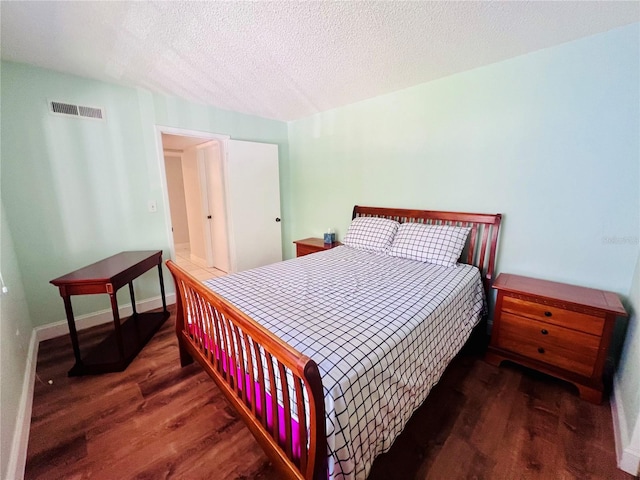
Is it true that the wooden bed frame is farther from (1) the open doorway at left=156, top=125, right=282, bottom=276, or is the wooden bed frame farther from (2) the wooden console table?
(1) the open doorway at left=156, top=125, right=282, bottom=276

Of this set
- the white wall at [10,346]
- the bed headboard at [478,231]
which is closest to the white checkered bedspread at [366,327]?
Answer: the bed headboard at [478,231]

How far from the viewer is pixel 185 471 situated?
4.10 feet

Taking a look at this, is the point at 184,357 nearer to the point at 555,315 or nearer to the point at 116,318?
the point at 116,318

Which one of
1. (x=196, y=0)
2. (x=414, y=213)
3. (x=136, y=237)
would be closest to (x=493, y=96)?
(x=414, y=213)

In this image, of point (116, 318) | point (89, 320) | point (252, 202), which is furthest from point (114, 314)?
point (252, 202)

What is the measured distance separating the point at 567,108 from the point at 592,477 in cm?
217

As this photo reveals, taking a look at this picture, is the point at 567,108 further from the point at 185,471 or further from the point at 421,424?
the point at 185,471

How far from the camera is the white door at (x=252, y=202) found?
3.42 meters

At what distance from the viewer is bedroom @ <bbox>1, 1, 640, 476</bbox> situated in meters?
1.71

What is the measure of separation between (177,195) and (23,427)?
4928 mm

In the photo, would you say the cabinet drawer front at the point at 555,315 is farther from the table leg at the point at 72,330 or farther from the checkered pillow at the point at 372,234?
the table leg at the point at 72,330

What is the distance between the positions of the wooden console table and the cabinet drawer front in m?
2.76

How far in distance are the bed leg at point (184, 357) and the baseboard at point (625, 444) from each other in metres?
2.54

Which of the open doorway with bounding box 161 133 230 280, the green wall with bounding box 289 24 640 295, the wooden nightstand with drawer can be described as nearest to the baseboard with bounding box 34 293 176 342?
the open doorway with bounding box 161 133 230 280
